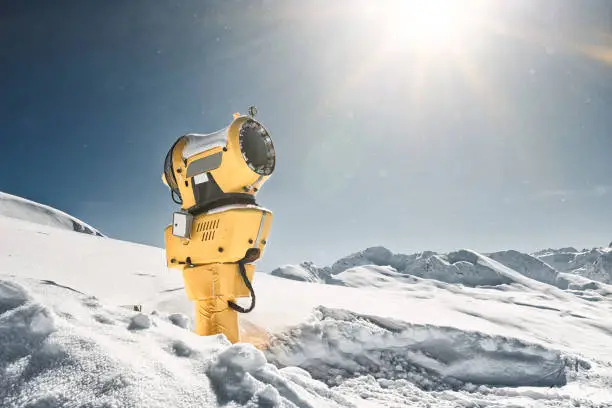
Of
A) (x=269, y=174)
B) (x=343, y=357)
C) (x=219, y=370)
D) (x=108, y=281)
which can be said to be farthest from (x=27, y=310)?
(x=108, y=281)

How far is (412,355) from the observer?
393 cm

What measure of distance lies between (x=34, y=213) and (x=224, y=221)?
13.3m

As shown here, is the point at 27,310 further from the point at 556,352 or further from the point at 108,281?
the point at 556,352

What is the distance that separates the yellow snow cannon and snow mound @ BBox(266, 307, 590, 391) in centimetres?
81

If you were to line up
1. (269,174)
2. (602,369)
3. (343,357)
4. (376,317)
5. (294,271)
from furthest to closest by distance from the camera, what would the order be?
(294,271) → (376,317) → (602,369) → (343,357) → (269,174)

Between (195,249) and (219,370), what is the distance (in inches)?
76.4

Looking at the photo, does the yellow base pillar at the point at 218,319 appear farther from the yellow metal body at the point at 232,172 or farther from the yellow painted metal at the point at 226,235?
the yellow metal body at the point at 232,172

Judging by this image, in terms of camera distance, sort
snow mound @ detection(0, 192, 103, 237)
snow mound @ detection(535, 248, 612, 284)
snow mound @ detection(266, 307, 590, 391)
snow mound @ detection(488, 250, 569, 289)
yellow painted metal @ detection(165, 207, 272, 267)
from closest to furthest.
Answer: yellow painted metal @ detection(165, 207, 272, 267) < snow mound @ detection(266, 307, 590, 391) < snow mound @ detection(0, 192, 103, 237) < snow mound @ detection(488, 250, 569, 289) < snow mound @ detection(535, 248, 612, 284)

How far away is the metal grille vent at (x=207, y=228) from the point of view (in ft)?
10.1

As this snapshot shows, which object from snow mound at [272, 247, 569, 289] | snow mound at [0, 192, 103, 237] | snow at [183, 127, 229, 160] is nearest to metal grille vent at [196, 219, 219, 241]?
snow at [183, 127, 229, 160]

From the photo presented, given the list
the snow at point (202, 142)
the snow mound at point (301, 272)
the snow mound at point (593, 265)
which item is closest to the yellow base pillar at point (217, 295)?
the snow at point (202, 142)

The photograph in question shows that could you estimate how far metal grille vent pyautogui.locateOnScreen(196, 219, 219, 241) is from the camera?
307 centimetres

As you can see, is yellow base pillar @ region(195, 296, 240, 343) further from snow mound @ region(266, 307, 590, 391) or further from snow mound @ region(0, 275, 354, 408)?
snow mound @ region(0, 275, 354, 408)

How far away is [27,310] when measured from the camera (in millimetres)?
1380
